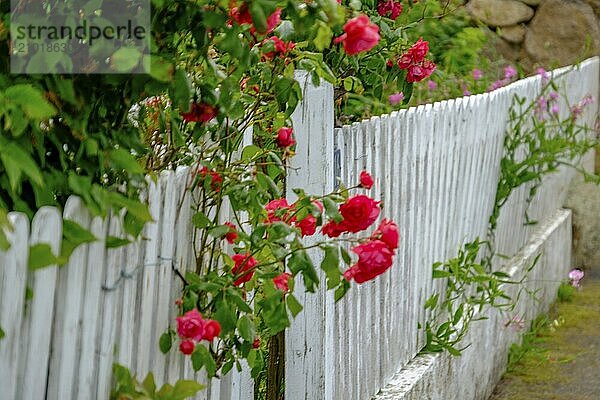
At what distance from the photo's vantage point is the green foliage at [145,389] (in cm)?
236

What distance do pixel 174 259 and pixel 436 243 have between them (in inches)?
93.5

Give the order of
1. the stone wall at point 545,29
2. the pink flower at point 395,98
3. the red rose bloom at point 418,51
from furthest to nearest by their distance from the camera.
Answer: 1. the stone wall at point 545,29
2. the pink flower at point 395,98
3. the red rose bloom at point 418,51

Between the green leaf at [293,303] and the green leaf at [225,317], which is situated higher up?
the green leaf at [293,303]

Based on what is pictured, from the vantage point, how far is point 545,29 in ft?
36.3

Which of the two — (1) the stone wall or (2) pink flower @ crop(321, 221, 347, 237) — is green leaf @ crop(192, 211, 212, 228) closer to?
(2) pink flower @ crop(321, 221, 347, 237)

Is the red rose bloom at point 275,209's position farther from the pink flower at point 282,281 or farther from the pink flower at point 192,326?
the pink flower at point 192,326

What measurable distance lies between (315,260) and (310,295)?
11cm

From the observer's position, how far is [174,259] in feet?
8.88

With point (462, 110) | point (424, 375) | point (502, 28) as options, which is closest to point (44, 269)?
point (424, 375)

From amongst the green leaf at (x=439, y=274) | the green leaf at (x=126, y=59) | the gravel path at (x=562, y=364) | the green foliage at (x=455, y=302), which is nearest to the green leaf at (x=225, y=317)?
the green leaf at (x=126, y=59)

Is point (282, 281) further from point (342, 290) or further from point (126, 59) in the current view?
point (126, 59)

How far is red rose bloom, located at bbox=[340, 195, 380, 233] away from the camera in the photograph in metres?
2.70

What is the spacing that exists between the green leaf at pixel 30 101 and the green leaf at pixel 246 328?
0.98 meters

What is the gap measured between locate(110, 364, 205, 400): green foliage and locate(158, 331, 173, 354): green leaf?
19 cm
